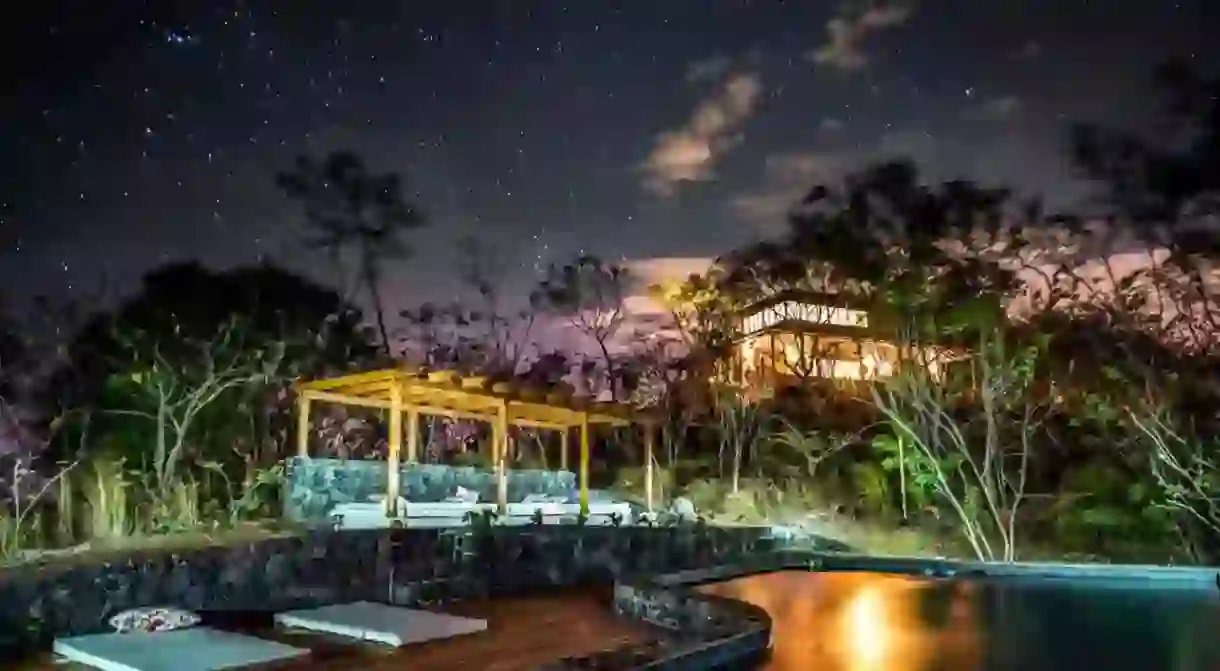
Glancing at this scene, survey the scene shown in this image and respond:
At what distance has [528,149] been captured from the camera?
18.5 m

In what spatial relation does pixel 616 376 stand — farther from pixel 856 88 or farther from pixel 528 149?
pixel 856 88

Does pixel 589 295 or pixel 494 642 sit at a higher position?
pixel 589 295

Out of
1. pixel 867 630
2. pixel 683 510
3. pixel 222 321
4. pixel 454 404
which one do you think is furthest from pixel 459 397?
pixel 867 630

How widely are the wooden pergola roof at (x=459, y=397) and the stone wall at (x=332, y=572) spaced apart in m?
2.61

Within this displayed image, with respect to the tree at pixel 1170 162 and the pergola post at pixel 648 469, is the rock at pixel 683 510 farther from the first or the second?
the tree at pixel 1170 162

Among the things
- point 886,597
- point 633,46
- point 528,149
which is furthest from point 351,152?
point 886,597

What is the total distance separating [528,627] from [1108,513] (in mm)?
9933

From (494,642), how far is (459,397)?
23.1ft

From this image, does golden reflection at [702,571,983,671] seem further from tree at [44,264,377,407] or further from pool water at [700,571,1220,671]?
tree at [44,264,377,407]

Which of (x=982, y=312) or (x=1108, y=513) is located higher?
(x=982, y=312)

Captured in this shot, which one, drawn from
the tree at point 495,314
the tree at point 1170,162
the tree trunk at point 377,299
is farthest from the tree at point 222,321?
the tree at point 1170,162

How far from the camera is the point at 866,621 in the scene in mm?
7555

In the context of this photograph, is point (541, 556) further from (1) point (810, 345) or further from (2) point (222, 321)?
(1) point (810, 345)

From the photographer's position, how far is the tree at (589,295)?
20.0m
